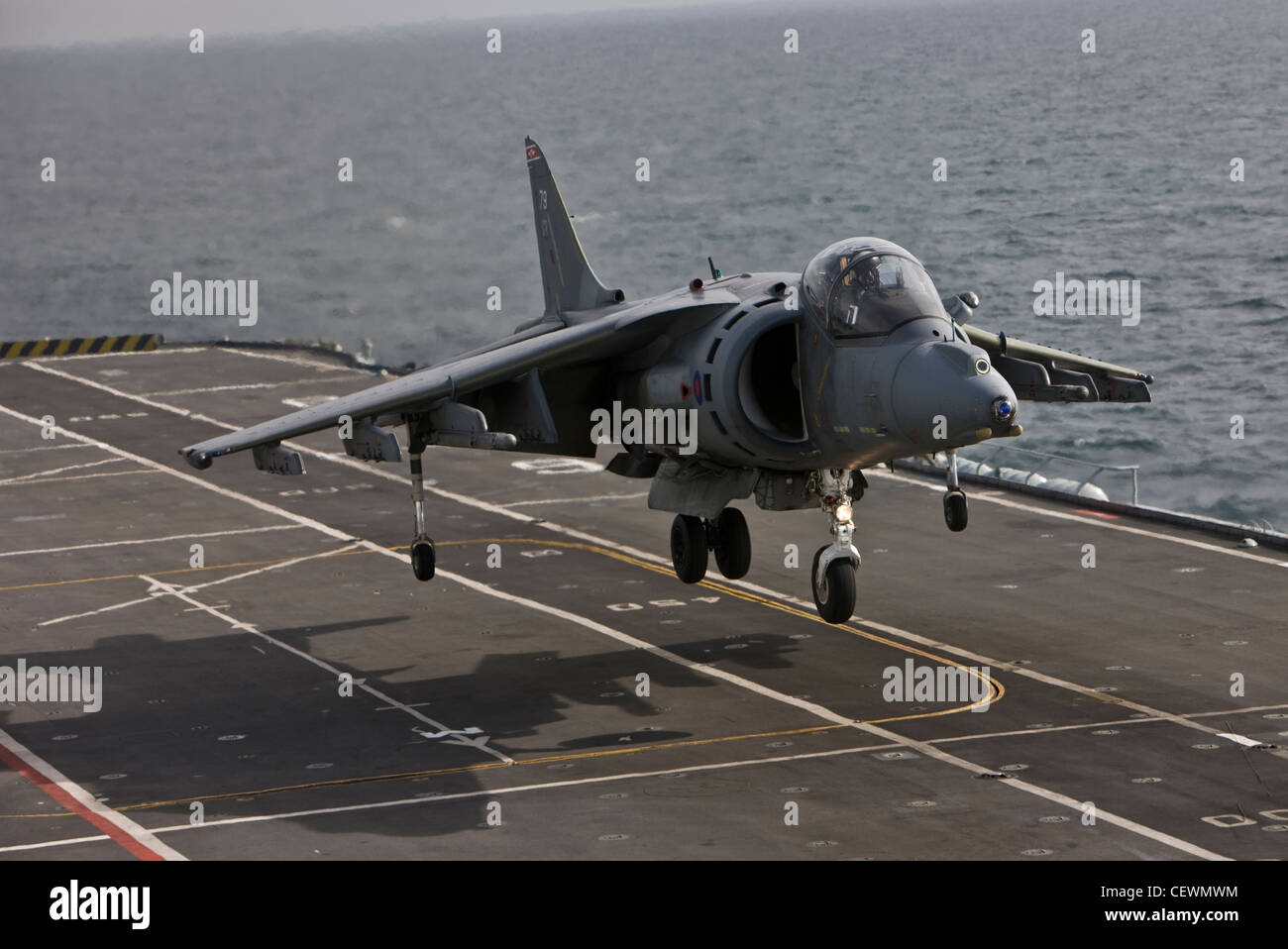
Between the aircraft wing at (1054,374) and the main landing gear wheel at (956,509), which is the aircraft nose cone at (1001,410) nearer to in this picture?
the main landing gear wheel at (956,509)

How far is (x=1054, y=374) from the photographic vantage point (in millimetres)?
32875

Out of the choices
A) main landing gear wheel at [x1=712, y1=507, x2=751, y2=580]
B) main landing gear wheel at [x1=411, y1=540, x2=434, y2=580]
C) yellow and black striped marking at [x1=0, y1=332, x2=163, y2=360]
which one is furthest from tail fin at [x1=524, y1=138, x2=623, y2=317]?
yellow and black striped marking at [x1=0, y1=332, x2=163, y2=360]

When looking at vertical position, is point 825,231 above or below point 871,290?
above

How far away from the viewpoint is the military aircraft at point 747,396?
84.6 feet

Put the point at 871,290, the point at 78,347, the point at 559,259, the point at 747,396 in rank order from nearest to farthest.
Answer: the point at 871,290
the point at 747,396
the point at 559,259
the point at 78,347

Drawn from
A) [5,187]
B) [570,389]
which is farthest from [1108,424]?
[5,187]

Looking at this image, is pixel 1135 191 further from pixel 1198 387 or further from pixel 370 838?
pixel 370 838

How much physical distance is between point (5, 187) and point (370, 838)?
183 meters

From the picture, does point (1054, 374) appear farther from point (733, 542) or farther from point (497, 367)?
point (497, 367)

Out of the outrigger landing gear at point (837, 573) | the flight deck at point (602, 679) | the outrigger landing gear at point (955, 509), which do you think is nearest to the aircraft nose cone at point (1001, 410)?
the outrigger landing gear at point (837, 573)

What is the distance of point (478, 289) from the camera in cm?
11444

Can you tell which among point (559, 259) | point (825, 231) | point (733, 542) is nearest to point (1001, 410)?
point (733, 542)

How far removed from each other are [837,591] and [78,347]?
153ft

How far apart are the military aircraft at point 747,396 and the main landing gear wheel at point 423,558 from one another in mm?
43
